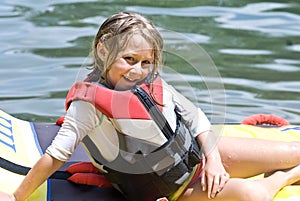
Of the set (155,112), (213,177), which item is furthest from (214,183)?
(155,112)

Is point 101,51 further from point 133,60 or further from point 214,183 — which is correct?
point 214,183

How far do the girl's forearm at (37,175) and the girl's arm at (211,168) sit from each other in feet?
1.48

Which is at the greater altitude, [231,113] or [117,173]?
[117,173]

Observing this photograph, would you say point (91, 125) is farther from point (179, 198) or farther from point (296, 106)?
point (296, 106)

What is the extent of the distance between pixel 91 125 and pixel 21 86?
6.95 feet

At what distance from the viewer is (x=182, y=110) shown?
2.45 meters

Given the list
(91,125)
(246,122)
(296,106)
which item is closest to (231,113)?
(296,106)

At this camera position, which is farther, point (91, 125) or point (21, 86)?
point (21, 86)

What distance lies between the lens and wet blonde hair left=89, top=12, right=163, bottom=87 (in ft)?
7.52

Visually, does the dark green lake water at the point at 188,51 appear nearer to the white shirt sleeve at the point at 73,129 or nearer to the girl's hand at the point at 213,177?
the girl's hand at the point at 213,177

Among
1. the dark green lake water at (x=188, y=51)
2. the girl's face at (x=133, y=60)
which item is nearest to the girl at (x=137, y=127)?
the girl's face at (x=133, y=60)

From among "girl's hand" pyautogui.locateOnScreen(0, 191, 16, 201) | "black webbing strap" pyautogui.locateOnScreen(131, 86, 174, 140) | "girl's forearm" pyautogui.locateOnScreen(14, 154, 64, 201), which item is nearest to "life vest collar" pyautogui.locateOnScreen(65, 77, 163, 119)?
"black webbing strap" pyautogui.locateOnScreen(131, 86, 174, 140)

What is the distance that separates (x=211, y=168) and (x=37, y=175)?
0.53 m

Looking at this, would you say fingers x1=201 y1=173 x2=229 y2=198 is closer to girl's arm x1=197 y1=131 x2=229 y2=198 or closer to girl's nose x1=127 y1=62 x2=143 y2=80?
girl's arm x1=197 y1=131 x2=229 y2=198
